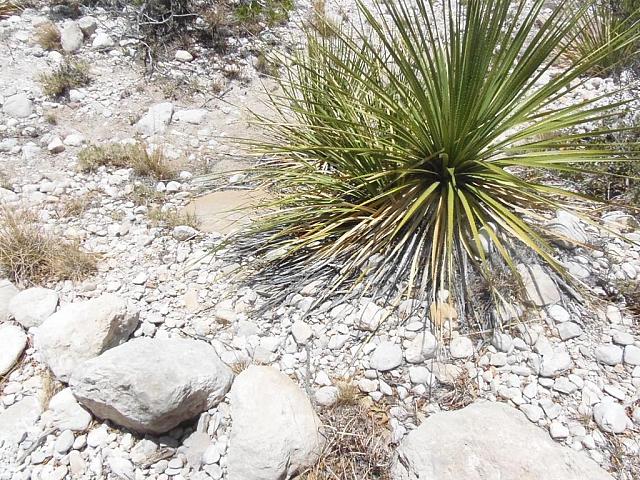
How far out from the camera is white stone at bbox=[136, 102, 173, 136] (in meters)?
4.10

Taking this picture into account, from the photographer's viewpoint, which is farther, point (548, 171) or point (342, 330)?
point (548, 171)

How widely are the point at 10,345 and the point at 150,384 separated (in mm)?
927

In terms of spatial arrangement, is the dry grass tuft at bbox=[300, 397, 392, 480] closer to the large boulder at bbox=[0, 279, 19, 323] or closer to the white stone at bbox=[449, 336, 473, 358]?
the white stone at bbox=[449, 336, 473, 358]

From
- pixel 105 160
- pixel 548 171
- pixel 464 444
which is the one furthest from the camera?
pixel 105 160

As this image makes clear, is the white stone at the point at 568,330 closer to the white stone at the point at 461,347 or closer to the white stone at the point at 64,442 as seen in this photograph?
the white stone at the point at 461,347

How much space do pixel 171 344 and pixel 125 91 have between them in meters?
3.17

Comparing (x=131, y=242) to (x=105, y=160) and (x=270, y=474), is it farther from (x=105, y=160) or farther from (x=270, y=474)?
(x=270, y=474)

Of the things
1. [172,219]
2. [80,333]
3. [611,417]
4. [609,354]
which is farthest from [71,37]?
[611,417]

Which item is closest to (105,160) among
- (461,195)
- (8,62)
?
(8,62)

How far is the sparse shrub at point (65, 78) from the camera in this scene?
427 cm

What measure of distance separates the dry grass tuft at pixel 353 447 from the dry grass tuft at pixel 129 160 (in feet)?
7.72

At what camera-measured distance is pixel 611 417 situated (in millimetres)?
1754

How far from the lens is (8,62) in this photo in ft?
14.8

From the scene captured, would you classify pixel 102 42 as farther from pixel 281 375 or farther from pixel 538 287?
pixel 538 287
